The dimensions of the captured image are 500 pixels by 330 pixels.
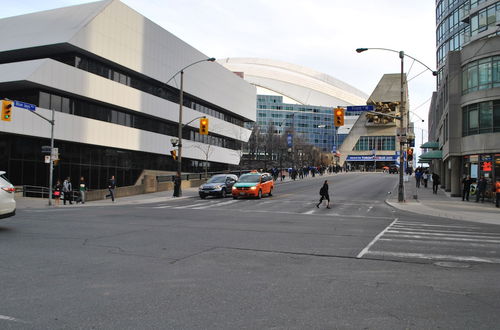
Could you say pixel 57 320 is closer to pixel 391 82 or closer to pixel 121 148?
pixel 121 148

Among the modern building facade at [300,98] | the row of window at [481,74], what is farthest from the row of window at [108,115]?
the modern building facade at [300,98]

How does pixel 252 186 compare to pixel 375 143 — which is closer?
pixel 252 186

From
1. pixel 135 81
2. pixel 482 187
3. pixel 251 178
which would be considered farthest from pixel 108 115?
pixel 482 187

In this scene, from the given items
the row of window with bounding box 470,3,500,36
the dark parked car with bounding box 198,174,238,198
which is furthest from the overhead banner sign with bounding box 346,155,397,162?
the dark parked car with bounding box 198,174,238,198

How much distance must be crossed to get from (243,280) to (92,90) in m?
36.5

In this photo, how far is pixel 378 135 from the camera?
11725 cm

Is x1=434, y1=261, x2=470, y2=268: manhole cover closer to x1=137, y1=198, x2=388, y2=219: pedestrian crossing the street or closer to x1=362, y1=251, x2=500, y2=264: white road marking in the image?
x1=362, y1=251, x2=500, y2=264: white road marking

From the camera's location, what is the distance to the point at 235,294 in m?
5.88

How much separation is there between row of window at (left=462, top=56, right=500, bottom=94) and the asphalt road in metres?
20.2

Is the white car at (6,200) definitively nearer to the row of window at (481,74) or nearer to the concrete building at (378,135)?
the row of window at (481,74)

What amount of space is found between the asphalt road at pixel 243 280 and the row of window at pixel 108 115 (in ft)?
89.3

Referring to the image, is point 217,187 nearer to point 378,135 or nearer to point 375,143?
point 375,143

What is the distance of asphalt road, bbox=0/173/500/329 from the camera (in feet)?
16.0

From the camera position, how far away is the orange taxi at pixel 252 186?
29234 mm
